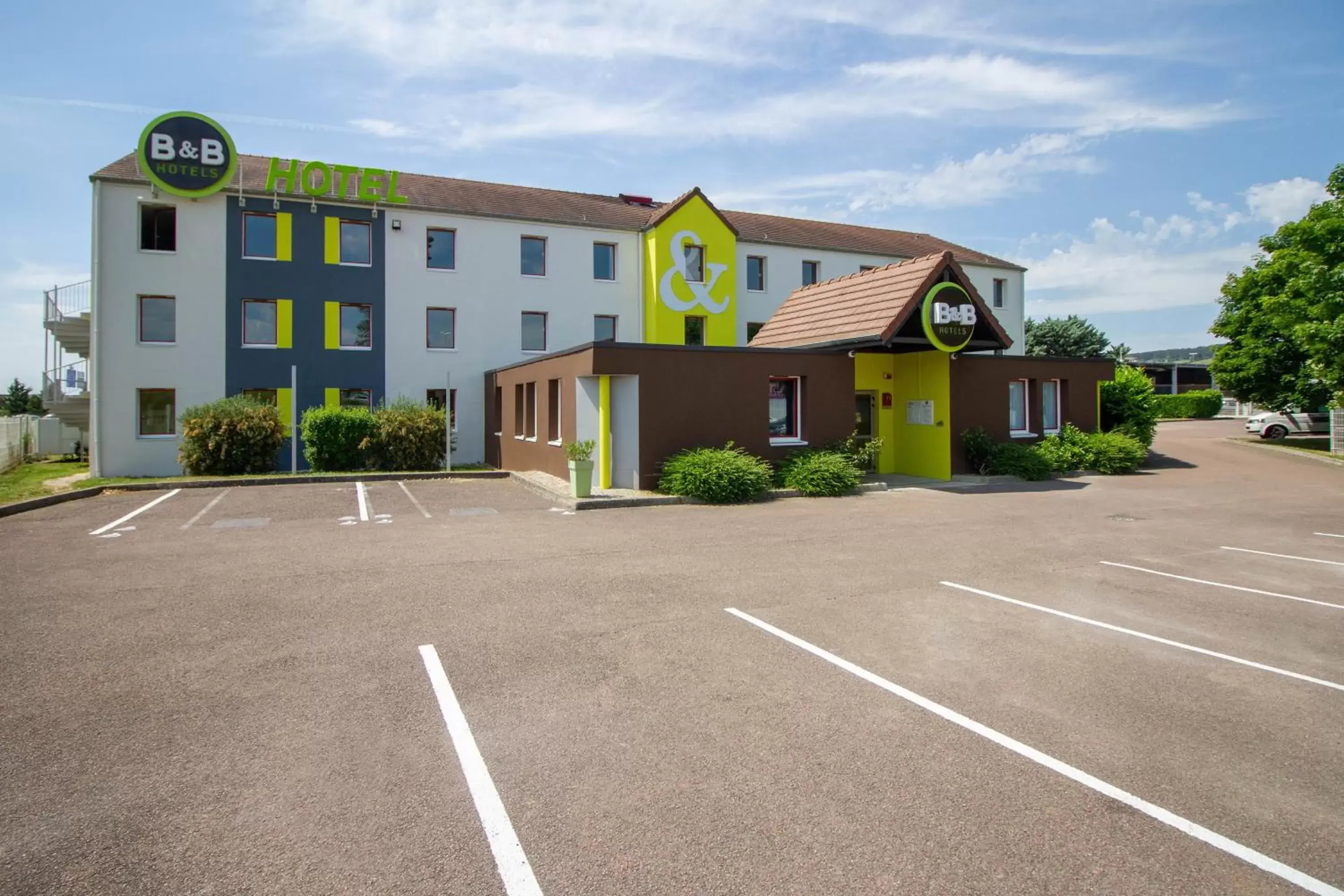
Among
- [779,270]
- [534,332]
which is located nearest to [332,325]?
[534,332]


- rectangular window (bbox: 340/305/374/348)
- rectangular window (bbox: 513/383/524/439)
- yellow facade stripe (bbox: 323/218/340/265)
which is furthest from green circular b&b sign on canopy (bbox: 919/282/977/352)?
yellow facade stripe (bbox: 323/218/340/265)

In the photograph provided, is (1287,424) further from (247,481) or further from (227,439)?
(227,439)

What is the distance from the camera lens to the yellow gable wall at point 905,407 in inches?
771

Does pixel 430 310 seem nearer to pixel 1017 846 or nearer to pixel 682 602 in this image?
pixel 682 602

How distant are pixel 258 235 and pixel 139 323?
14.8ft

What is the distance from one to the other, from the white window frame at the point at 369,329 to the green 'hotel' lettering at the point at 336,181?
3459 mm

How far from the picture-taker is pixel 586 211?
103 feet

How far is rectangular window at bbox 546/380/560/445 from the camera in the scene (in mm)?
19141

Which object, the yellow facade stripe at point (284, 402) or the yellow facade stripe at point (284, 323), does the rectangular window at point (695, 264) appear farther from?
the yellow facade stripe at point (284, 402)

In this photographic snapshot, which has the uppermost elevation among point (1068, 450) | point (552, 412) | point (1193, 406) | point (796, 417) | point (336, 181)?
point (336, 181)

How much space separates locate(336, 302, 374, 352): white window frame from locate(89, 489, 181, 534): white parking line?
9.74m

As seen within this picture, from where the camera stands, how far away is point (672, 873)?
3.07m

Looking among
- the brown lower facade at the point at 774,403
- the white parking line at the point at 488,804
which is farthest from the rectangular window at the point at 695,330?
the white parking line at the point at 488,804

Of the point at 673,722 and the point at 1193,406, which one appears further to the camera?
the point at 1193,406
